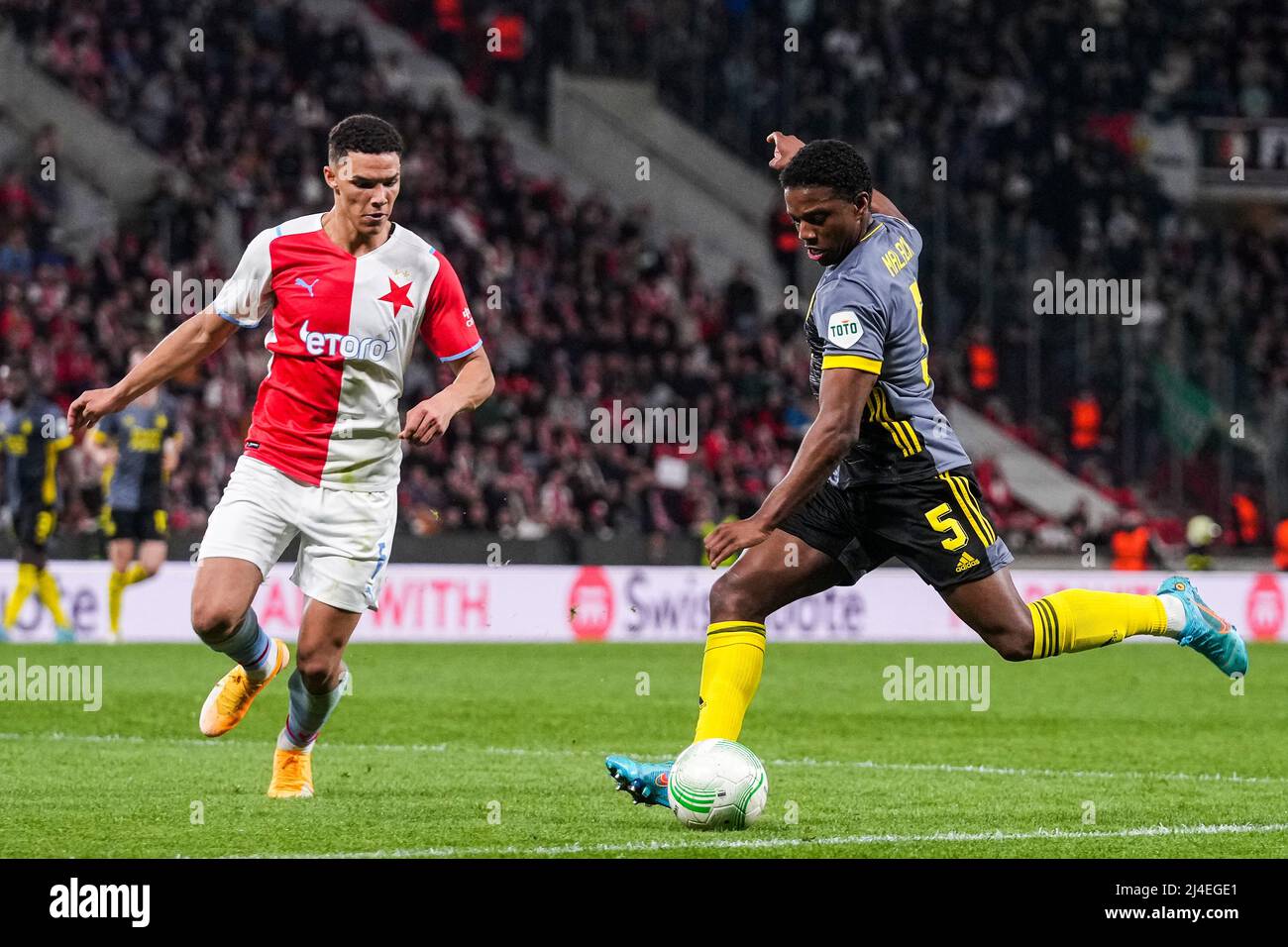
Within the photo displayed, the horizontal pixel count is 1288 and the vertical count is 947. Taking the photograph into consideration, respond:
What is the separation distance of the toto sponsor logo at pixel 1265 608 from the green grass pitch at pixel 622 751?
4.61 meters

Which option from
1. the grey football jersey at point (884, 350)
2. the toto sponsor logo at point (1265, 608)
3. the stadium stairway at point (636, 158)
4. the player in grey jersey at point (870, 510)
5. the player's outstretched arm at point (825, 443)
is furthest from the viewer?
the stadium stairway at point (636, 158)

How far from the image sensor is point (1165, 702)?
541 inches

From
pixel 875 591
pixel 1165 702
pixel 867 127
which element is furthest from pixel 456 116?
pixel 1165 702

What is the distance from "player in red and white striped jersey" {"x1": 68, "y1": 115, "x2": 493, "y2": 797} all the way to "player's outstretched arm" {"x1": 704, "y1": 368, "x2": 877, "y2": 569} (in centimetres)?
131

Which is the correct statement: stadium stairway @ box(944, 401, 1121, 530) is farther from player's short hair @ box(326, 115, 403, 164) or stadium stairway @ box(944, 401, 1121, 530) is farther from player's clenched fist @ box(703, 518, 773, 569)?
player's clenched fist @ box(703, 518, 773, 569)

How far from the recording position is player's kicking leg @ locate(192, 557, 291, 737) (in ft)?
24.6

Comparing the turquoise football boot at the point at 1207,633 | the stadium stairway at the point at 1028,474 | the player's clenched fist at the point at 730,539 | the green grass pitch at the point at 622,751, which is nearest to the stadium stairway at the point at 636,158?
the stadium stairway at the point at 1028,474

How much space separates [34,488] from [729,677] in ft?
38.2

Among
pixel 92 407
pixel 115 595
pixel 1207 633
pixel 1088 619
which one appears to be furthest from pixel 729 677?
pixel 115 595

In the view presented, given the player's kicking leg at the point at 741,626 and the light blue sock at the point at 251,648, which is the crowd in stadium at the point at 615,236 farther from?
the player's kicking leg at the point at 741,626

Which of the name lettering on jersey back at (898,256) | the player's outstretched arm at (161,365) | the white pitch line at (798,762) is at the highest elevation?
the name lettering on jersey back at (898,256)

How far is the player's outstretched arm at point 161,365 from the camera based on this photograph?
743cm

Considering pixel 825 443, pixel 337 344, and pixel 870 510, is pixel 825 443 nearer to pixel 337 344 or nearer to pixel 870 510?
pixel 870 510
